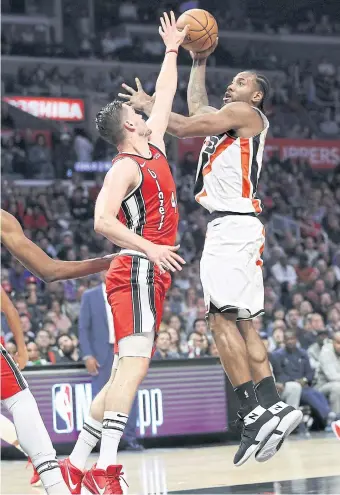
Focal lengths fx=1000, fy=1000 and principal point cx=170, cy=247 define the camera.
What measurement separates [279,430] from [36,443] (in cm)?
162

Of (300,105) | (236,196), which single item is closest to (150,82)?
(300,105)

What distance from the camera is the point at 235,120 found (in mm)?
6074

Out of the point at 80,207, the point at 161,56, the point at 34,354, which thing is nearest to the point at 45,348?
the point at 34,354

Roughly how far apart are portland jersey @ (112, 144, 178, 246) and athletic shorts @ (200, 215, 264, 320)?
0.41 meters

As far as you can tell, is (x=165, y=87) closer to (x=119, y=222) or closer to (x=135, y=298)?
(x=119, y=222)

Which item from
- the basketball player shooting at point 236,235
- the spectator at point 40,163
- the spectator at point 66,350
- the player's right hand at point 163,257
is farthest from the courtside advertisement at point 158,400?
the spectator at point 40,163

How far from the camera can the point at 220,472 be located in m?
7.66

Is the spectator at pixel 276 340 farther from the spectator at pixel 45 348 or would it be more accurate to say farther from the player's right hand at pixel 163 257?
the player's right hand at pixel 163 257

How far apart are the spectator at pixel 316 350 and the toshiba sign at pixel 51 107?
9.87m

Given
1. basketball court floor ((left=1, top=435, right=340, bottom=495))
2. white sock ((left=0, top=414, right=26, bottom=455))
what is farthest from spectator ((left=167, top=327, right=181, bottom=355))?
white sock ((left=0, top=414, right=26, bottom=455))

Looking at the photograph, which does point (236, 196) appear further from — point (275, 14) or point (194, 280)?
point (275, 14)

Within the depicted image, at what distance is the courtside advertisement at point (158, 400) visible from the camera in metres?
9.57

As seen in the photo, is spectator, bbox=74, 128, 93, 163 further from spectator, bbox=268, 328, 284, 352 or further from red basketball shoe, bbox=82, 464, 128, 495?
red basketball shoe, bbox=82, 464, 128, 495

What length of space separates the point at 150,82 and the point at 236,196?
16.3m
